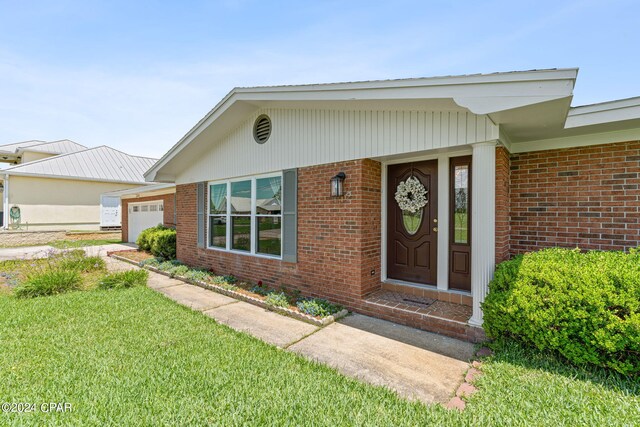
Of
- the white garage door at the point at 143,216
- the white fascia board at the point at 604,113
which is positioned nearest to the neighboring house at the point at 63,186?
the white garage door at the point at 143,216

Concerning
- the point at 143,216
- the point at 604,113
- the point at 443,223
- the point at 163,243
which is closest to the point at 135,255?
the point at 163,243

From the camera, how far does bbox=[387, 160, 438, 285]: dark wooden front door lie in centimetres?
506

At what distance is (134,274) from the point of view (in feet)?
22.0

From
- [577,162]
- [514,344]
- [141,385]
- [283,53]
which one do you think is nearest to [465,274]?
[514,344]

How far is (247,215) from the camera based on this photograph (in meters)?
6.94

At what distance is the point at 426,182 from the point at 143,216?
15.0 m

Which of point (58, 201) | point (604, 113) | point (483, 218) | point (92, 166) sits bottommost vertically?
point (483, 218)

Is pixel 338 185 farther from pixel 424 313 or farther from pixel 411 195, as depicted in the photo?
pixel 424 313

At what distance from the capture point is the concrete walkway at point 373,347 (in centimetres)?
297

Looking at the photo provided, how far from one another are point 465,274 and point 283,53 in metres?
5.72

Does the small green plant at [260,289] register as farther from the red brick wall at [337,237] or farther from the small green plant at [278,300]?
the small green plant at [278,300]

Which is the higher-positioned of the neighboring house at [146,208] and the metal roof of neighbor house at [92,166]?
the metal roof of neighbor house at [92,166]

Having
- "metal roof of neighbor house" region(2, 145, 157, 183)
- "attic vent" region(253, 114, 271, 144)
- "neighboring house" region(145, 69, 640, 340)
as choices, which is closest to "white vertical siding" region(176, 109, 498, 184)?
"neighboring house" region(145, 69, 640, 340)

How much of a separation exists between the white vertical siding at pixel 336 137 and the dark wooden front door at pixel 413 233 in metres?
0.89
